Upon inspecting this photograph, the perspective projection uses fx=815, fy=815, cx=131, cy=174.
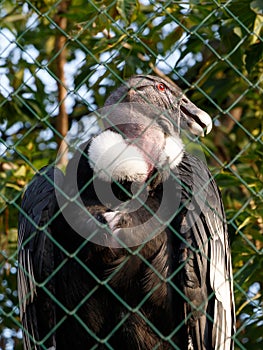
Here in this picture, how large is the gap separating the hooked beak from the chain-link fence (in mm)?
114

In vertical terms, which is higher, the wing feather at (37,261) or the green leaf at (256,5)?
the green leaf at (256,5)

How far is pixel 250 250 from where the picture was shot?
4922 millimetres

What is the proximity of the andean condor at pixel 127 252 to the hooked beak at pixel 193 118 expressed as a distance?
0.27m

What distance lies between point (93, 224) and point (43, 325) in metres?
0.63

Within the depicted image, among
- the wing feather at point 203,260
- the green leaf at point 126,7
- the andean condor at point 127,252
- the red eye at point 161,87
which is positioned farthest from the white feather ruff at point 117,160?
the red eye at point 161,87

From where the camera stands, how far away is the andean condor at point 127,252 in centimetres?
414

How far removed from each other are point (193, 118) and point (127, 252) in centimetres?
98

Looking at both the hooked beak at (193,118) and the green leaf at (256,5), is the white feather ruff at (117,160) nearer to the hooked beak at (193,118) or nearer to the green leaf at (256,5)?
the hooked beak at (193,118)

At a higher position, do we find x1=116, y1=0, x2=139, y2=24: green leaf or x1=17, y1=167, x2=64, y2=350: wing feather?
x1=116, y1=0, x2=139, y2=24: green leaf

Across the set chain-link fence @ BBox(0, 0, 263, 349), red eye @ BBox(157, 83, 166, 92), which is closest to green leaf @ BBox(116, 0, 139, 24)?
chain-link fence @ BBox(0, 0, 263, 349)

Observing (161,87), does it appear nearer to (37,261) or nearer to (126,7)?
(126,7)

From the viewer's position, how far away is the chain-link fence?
161 inches

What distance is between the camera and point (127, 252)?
13.6 ft

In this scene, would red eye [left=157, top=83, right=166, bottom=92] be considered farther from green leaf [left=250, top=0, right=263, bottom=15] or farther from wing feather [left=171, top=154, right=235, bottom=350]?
green leaf [left=250, top=0, right=263, bottom=15]
